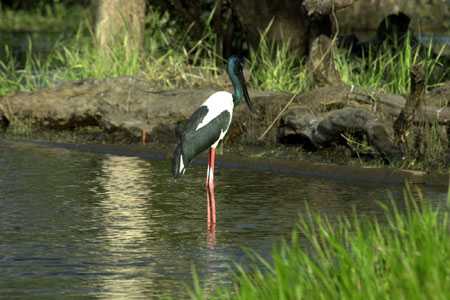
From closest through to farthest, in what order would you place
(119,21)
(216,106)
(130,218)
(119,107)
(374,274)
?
(374,274) → (130,218) → (216,106) → (119,107) → (119,21)

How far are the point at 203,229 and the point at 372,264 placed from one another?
186 inches

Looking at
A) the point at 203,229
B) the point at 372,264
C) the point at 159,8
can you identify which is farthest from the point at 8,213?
the point at 159,8

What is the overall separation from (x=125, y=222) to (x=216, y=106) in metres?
1.58

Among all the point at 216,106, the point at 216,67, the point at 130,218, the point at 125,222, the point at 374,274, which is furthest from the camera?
the point at 216,67

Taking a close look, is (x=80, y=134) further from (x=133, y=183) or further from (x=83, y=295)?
(x=83, y=295)

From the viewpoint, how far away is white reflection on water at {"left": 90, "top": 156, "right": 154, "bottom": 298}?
9.16 metres

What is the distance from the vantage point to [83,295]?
341 inches

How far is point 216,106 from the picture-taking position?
500 inches

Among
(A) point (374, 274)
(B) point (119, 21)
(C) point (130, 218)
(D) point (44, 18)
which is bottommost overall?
(C) point (130, 218)

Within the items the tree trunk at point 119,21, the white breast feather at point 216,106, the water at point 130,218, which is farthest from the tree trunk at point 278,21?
the white breast feather at point 216,106

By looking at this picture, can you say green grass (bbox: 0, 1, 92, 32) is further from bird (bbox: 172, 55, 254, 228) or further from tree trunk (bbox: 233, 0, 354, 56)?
bird (bbox: 172, 55, 254, 228)

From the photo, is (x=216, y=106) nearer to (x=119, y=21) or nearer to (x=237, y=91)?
(x=237, y=91)

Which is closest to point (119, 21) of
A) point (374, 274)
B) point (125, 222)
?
point (125, 222)

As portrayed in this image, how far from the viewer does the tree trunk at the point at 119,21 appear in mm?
19078
